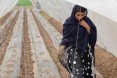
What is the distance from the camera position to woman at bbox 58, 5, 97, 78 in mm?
5152

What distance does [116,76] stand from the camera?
694 centimetres

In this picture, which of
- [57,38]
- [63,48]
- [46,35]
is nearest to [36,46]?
[57,38]

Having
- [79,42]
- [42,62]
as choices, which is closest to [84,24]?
[79,42]

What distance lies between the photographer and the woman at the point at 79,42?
5152 millimetres

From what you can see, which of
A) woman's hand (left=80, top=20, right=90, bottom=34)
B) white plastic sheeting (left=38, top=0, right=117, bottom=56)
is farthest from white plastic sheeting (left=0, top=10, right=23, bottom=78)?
woman's hand (left=80, top=20, right=90, bottom=34)

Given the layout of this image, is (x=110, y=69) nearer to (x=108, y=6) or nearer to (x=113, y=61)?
(x=113, y=61)

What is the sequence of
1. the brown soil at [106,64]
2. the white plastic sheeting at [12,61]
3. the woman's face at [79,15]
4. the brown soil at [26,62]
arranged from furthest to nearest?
the brown soil at [26,62], the white plastic sheeting at [12,61], the brown soil at [106,64], the woman's face at [79,15]

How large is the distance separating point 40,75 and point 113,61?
189 centimetres

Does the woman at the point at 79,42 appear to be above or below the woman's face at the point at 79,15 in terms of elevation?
below

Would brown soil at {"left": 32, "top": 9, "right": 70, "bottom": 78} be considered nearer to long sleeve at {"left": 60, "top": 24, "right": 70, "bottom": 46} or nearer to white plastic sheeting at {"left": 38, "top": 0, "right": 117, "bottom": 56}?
white plastic sheeting at {"left": 38, "top": 0, "right": 117, "bottom": 56}

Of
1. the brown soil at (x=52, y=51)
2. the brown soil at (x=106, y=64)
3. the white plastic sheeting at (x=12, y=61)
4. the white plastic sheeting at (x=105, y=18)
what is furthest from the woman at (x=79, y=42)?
the white plastic sheeting at (x=12, y=61)

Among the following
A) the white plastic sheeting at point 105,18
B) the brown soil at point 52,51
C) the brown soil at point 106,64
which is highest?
the white plastic sheeting at point 105,18

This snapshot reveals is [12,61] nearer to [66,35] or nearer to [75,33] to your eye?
[66,35]

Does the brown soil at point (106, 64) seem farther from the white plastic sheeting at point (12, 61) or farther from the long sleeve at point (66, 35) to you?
the long sleeve at point (66, 35)
